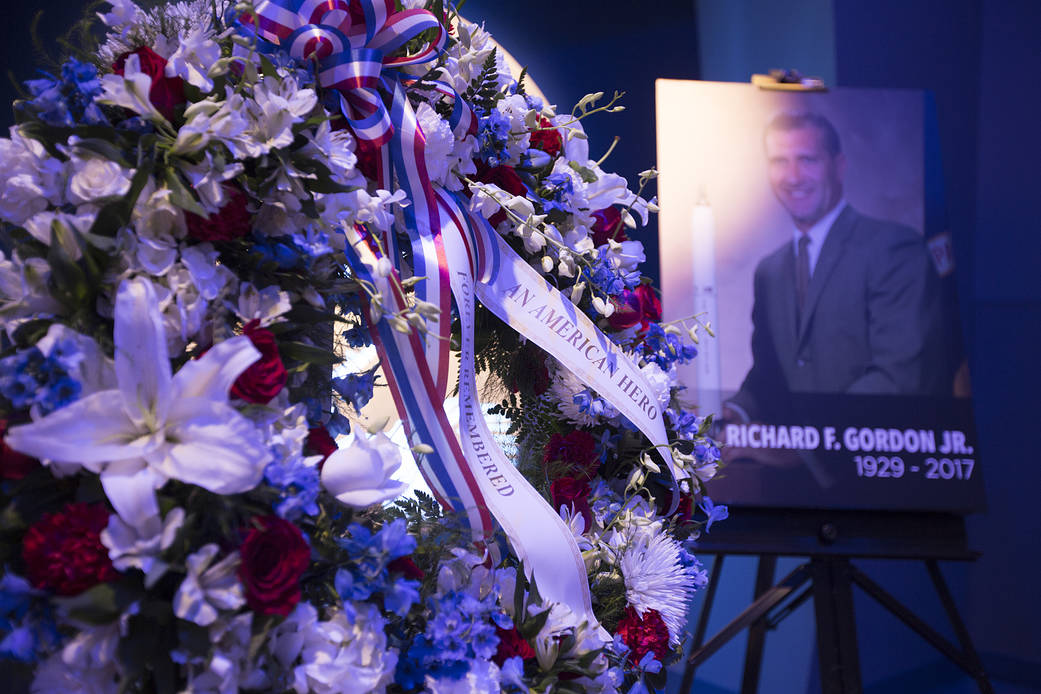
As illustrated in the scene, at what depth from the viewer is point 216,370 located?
70cm

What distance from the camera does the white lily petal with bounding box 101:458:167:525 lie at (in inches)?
25.3

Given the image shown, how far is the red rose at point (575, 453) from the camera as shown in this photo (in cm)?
115

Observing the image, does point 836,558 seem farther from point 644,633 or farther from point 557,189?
point 557,189

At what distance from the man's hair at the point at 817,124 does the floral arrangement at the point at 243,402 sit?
1363 millimetres

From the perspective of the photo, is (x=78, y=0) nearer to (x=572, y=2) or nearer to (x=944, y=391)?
(x=572, y=2)

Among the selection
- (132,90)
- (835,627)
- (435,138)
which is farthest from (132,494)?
(835,627)

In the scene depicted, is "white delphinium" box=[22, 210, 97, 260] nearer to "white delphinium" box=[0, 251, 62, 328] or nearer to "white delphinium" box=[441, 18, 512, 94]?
"white delphinium" box=[0, 251, 62, 328]

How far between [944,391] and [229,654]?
6.30 feet

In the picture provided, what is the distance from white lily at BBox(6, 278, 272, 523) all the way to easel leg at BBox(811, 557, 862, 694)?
4.96 feet

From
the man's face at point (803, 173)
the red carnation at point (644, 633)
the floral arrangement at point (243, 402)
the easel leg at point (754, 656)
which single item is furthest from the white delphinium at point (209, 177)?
the man's face at point (803, 173)

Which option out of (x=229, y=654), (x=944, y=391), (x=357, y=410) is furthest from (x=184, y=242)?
(x=944, y=391)

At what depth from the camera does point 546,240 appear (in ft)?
3.67

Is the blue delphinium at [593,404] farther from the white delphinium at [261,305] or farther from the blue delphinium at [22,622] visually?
the blue delphinium at [22,622]

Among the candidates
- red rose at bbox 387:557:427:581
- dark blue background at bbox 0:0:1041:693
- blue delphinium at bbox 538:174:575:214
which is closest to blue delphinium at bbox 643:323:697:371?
blue delphinium at bbox 538:174:575:214
